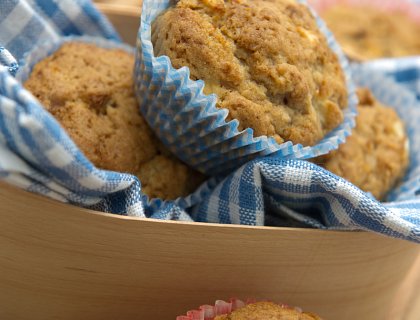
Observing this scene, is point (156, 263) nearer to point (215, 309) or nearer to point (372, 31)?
point (215, 309)

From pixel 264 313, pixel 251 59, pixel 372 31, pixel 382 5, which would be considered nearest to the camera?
pixel 264 313

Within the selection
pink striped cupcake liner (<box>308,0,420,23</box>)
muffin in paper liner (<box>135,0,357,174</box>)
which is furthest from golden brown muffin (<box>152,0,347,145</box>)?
pink striped cupcake liner (<box>308,0,420,23</box>)

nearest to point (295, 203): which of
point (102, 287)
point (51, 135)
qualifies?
point (102, 287)

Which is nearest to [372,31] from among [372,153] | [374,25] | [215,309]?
[374,25]

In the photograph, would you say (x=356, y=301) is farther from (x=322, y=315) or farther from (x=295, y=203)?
(x=295, y=203)

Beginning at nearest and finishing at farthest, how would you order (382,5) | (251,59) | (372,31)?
(251,59) < (372,31) < (382,5)

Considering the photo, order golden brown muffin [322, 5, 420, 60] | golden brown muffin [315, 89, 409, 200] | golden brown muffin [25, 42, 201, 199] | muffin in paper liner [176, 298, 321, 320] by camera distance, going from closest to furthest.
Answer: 1. muffin in paper liner [176, 298, 321, 320]
2. golden brown muffin [25, 42, 201, 199]
3. golden brown muffin [315, 89, 409, 200]
4. golden brown muffin [322, 5, 420, 60]

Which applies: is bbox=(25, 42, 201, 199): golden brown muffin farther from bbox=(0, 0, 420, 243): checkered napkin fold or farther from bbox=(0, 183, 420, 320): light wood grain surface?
bbox=(0, 183, 420, 320): light wood grain surface
